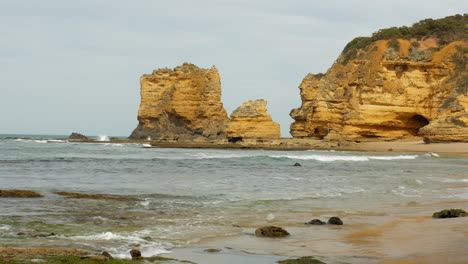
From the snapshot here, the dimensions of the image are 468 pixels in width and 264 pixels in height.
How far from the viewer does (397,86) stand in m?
53.1

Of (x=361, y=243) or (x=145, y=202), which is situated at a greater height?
(x=361, y=243)

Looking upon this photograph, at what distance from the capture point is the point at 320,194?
55.5 feet

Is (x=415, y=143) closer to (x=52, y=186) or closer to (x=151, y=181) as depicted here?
(x=151, y=181)

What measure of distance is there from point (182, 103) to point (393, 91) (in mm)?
37894

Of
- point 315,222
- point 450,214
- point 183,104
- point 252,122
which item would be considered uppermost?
point 183,104

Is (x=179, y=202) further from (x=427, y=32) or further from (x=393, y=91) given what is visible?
(x=427, y=32)

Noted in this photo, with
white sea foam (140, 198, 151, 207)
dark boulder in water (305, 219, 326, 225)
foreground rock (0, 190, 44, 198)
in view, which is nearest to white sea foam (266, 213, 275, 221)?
dark boulder in water (305, 219, 326, 225)

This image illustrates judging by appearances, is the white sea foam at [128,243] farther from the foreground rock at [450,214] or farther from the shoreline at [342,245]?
the foreground rock at [450,214]

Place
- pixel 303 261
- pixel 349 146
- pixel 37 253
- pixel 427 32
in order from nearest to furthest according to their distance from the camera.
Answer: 1. pixel 303 261
2. pixel 37 253
3. pixel 349 146
4. pixel 427 32

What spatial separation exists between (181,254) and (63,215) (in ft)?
15.3

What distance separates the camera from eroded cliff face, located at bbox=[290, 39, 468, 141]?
52.7 meters

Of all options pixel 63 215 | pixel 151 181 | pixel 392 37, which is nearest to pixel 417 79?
pixel 392 37

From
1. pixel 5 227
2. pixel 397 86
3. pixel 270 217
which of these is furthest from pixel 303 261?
pixel 397 86

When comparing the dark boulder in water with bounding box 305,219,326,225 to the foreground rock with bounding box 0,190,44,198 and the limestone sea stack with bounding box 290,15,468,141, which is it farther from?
the limestone sea stack with bounding box 290,15,468,141
